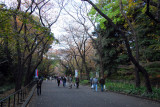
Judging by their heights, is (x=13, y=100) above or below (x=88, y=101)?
above

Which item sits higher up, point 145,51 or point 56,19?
point 56,19

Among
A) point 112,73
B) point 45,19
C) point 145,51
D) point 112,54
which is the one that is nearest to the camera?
point 145,51

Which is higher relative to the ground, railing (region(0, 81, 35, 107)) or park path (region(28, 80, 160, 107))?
railing (region(0, 81, 35, 107))

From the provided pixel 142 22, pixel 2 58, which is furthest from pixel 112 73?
pixel 2 58

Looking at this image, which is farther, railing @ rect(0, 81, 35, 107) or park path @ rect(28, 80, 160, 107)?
park path @ rect(28, 80, 160, 107)

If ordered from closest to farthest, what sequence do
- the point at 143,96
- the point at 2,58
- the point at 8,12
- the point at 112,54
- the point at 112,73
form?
the point at 8,12 < the point at 143,96 < the point at 2,58 < the point at 112,54 < the point at 112,73

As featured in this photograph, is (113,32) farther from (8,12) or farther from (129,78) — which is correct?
(8,12)

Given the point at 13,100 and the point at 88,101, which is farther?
the point at 88,101


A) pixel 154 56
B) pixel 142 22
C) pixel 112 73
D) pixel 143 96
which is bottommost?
pixel 143 96

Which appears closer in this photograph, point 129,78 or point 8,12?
point 8,12

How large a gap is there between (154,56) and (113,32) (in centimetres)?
876

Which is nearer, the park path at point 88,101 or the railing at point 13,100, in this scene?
the railing at point 13,100

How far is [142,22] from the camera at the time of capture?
16609 mm

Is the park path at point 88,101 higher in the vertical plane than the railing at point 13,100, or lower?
lower
